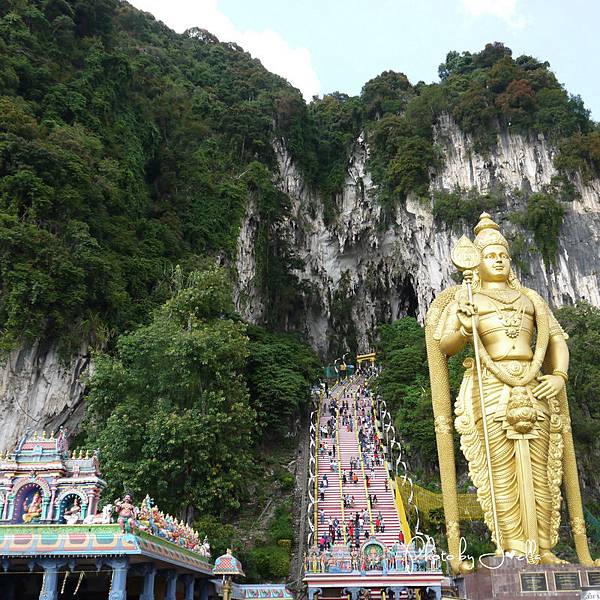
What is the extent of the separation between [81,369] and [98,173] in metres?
6.03

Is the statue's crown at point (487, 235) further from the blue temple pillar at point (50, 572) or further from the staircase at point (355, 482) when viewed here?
the blue temple pillar at point (50, 572)

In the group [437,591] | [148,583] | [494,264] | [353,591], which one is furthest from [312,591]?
[494,264]

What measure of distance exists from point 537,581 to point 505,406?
203 centimetres

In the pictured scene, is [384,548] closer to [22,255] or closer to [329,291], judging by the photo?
[22,255]

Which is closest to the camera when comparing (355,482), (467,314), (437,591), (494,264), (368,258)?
(467,314)

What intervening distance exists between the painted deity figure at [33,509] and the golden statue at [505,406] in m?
4.90

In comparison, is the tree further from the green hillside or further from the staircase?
the staircase

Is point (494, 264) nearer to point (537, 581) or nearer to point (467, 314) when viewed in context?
point (467, 314)

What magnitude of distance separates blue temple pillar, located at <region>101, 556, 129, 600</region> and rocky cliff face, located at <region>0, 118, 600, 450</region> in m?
8.18

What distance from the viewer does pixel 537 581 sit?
5973 mm

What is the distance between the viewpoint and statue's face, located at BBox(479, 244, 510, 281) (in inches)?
327

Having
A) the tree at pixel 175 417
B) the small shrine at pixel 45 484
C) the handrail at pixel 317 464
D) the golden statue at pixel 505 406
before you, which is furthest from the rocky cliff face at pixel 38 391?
the golden statue at pixel 505 406

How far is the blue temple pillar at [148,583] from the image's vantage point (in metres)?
6.96

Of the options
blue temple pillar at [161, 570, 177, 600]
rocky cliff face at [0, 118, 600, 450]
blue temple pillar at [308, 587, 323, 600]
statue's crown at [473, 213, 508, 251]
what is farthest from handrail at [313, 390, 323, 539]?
statue's crown at [473, 213, 508, 251]
